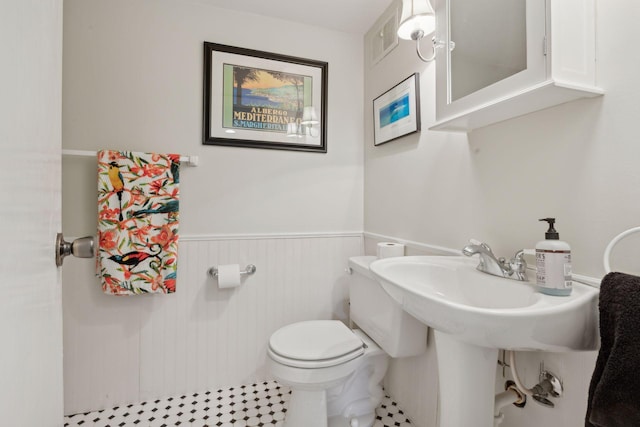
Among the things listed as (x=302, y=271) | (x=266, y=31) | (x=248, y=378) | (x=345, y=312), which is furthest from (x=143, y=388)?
(x=266, y=31)

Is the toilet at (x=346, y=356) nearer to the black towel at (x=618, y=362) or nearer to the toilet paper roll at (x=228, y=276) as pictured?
the toilet paper roll at (x=228, y=276)

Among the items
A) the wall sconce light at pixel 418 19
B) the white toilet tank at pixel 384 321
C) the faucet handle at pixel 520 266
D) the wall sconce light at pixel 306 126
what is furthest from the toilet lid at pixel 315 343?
the wall sconce light at pixel 418 19

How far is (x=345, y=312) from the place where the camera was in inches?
78.2

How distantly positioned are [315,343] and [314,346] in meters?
0.03

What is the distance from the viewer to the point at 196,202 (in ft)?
5.62

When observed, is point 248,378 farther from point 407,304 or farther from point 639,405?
point 639,405

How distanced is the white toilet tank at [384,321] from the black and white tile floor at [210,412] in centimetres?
47

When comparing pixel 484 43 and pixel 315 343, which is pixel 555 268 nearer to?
pixel 484 43

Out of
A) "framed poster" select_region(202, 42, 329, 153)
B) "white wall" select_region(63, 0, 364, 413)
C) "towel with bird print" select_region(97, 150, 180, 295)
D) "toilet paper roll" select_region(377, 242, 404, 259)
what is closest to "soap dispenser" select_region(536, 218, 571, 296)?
"toilet paper roll" select_region(377, 242, 404, 259)

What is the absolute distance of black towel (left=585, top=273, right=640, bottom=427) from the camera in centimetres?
54

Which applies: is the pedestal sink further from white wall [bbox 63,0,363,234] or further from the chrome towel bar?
the chrome towel bar

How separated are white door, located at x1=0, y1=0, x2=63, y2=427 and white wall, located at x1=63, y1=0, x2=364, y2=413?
1155mm

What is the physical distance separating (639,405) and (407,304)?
0.45 m

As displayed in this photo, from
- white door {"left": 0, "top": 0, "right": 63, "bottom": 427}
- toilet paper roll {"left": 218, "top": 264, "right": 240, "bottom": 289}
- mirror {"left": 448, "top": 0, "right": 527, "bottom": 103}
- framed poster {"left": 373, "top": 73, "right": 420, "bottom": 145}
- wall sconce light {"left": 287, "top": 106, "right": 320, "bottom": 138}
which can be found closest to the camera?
white door {"left": 0, "top": 0, "right": 63, "bottom": 427}
